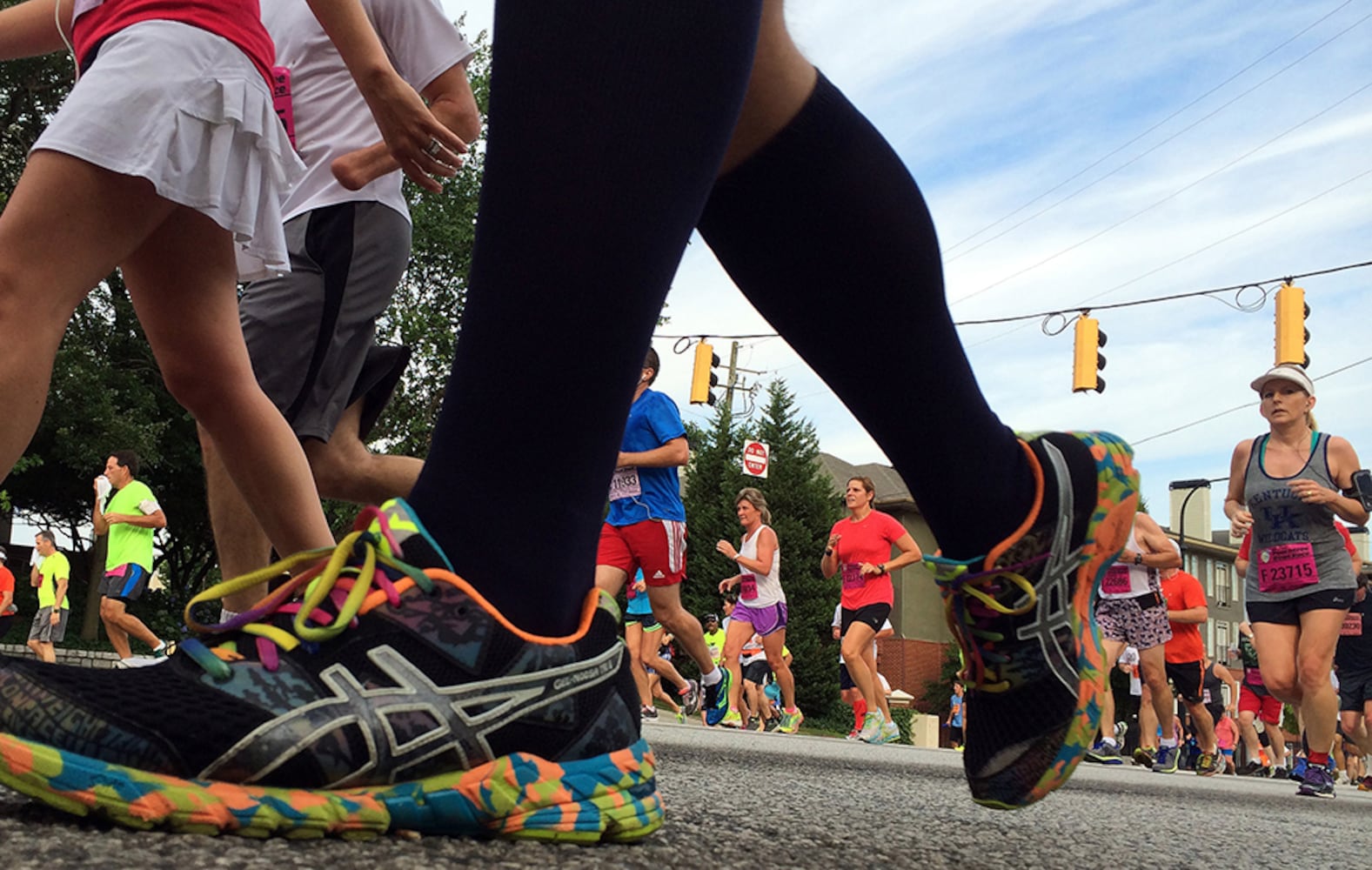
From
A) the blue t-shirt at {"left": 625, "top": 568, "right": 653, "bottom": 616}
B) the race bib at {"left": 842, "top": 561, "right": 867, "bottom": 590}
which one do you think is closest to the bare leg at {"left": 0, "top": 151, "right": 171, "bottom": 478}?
the blue t-shirt at {"left": 625, "top": 568, "right": 653, "bottom": 616}

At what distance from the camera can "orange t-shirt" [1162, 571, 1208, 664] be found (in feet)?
35.3

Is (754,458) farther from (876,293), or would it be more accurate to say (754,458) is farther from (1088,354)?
(876,293)

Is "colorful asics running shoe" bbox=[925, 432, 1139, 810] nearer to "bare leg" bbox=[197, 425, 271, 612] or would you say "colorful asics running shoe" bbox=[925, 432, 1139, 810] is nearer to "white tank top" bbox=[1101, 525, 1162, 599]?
"bare leg" bbox=[197, 425, 271, 612]

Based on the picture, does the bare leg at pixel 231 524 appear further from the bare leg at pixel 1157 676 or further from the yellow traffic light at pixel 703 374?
the yellow traffic light at pixel 703 374

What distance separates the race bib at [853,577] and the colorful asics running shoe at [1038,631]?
9.28 m

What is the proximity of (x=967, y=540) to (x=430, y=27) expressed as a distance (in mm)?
2349

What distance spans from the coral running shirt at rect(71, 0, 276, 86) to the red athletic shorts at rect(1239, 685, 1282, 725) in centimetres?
1502

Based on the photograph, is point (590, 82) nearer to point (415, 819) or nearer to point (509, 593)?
point (509, 593)

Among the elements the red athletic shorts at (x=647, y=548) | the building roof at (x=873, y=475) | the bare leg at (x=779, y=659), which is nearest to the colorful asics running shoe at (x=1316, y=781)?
the red athletic shorts at (x=647, y=548)

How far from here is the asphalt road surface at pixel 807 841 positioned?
2.72 feet

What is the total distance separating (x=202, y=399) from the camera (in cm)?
229

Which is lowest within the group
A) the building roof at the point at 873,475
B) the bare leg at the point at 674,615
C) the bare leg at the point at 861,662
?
the bare leg at the point at 861,662

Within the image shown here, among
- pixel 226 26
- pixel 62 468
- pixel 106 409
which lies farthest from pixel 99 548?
pixel 226 26

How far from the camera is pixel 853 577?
10.7 m
